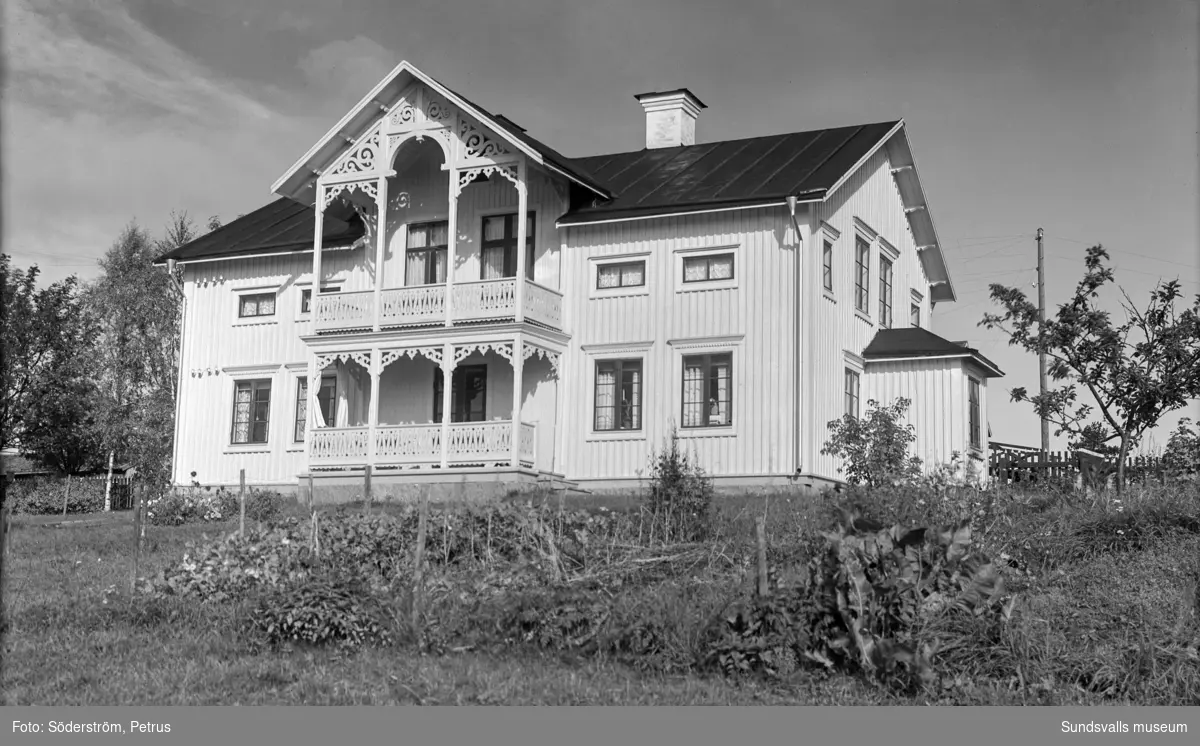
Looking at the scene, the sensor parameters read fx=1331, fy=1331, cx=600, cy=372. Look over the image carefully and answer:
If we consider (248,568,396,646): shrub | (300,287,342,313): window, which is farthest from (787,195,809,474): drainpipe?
(248,568,396,646): shrub

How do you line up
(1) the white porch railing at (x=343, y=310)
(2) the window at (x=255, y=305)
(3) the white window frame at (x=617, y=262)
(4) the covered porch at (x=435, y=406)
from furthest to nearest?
(2) the window at (x=255, y=305), (1) the white porch railing at (x=343, y=310), (3) the white window frame at (x=617, y=262), (4) the covered porch at (x=435, y=406)

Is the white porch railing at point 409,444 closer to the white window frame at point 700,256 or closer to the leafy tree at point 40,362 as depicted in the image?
the white window frame at point 700,256

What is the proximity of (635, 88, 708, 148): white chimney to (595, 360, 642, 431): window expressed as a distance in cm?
696

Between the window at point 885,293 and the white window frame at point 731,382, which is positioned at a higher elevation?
the window at point 885,293

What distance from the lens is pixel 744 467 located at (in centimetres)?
2481

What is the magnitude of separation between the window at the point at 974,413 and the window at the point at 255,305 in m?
15.5

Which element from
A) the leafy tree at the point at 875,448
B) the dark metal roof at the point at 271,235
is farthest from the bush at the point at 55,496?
the leafy tree at the point at 875,448

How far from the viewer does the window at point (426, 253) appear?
Answer: 28594 mm

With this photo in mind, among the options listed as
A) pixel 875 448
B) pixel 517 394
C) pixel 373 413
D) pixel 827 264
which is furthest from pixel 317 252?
pixel 875 448

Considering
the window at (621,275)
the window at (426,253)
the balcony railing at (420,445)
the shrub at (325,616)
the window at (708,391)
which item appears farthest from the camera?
the window at (426,253)

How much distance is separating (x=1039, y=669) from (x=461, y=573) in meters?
5.84

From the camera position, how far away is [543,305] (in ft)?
87.1

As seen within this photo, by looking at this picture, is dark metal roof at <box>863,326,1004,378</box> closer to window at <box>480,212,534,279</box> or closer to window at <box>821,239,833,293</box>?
window at <box>821,239,833,293</box>

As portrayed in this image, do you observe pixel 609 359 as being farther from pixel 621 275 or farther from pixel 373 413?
pixel 373 413
